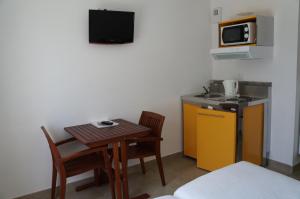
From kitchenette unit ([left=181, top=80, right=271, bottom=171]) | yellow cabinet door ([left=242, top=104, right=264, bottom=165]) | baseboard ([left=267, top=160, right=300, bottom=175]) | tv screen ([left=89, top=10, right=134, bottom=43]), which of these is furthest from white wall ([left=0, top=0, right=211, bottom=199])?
baseboard ([left=267, top=160, right=300, bottom=175])

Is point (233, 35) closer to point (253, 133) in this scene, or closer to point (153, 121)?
point (253, 133)

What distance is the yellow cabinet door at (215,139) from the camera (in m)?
2.75

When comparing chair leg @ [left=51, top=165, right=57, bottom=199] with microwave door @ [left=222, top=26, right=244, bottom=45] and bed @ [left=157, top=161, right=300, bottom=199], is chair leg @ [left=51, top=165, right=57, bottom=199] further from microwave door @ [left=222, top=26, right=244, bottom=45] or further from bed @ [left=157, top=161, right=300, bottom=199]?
microwave door @ [left=222, top=26, right=244, bottom=45]

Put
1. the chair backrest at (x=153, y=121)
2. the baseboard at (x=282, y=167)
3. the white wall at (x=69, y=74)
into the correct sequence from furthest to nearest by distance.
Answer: the baseboard at (x=282, y=167), the chair backrest at (x=153, y=121), the white wall at (x=69, y=74)

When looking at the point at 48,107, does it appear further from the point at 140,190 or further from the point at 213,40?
the point at 213,40

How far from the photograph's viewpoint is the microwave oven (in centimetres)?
278

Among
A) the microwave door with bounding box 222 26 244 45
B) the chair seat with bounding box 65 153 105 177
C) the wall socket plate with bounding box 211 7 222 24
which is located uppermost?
the wall socket plate with bounding box 211 7 222 24

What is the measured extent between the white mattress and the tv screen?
67.2 inches

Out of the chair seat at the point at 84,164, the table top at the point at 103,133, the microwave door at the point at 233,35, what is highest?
the microwave door at the point at 233,35

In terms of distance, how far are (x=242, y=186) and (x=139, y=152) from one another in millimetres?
1285

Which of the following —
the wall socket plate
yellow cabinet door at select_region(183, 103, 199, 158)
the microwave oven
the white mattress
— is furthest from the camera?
the wall socket plate

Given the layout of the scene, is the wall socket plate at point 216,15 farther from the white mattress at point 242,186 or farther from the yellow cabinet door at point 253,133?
the white mattress at point 242,186

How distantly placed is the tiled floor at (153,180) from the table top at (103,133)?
2.19 ft

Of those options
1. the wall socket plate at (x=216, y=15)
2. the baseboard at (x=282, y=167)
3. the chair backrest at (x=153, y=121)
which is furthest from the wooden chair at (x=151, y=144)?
the wall socket plate at (x=216, y=15)
